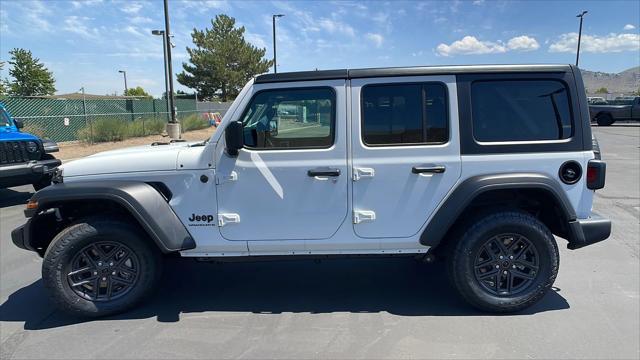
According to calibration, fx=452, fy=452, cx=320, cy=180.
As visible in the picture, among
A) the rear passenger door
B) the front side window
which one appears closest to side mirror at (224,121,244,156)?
the front side window

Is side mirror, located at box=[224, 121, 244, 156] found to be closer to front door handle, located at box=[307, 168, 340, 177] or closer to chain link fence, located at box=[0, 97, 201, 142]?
front door handle, located at box=[307, 168, 340, 177]

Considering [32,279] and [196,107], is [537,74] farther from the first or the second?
[196,107]

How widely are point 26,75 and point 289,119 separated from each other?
49997mm

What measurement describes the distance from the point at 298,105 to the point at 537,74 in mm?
1903

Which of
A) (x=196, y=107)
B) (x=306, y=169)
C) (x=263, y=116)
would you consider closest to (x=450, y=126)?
(x=306, y=169)

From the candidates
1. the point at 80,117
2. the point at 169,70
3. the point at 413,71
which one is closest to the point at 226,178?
the point at 413,71

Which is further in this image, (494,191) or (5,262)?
(5,262)

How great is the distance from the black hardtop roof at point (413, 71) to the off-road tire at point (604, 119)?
2876cm

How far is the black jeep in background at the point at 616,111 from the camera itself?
26.9 m

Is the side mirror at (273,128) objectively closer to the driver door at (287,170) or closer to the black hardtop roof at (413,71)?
the driver door at (287,170)

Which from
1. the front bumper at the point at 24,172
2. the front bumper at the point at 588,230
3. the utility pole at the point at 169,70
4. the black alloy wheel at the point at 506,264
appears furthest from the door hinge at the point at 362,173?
the utility pole at the point at 169,70

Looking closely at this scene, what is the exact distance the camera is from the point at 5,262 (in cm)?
511

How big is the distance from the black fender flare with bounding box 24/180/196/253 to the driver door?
374 mm

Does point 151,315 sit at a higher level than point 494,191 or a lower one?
lower
